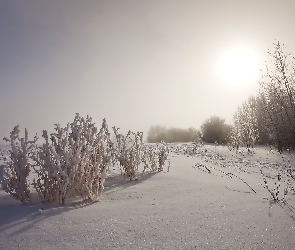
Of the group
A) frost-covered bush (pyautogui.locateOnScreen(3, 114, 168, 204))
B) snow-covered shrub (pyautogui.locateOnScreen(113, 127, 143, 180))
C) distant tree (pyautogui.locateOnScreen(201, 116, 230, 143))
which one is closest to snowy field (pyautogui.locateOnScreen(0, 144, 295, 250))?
frost-covered bush (pyautogui.locateOnScreen(3, 114, 168, 204))

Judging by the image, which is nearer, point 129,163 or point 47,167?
point 47,167

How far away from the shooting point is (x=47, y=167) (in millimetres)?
2838

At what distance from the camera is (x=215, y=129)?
24.8 meters

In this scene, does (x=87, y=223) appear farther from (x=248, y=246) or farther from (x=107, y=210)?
(x=248, y=246)

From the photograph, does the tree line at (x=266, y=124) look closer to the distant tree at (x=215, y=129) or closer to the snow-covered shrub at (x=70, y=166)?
the distant tree at (x=215, y=129)

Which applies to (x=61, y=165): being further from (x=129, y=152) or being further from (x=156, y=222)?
(x=129, y=152)

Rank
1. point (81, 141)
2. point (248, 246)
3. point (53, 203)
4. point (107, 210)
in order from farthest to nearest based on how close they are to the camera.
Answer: point (81, 141), point (53, 203), point (107, 210), point (248, 246)

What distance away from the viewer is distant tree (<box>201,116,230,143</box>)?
24688 millimetres

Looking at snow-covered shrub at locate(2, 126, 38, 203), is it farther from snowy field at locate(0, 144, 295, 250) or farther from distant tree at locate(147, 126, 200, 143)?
distant tree at locate(147, 126, 200, 143)

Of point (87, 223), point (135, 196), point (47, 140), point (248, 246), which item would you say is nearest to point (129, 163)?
point (135, 196)

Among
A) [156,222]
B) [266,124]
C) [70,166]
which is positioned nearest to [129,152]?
[70,166]

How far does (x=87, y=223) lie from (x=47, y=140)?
1190 mm

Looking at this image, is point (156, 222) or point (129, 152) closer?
point (156, 222)

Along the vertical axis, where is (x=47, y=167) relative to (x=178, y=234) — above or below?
above
